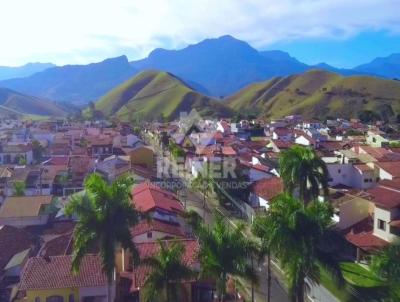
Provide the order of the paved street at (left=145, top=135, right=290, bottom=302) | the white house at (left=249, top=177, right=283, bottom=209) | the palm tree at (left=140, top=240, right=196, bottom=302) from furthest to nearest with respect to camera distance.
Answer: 1. the white house at (left=249, top=177, right=283, bottom=209)
2. the paved street at (left=145, top=135, right=290, bottom=302)
3. the palm tree at (left=140, top=240, right=196, bottom=302)

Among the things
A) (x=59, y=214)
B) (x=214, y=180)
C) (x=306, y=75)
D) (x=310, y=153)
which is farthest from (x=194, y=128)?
(x=306, y=75)

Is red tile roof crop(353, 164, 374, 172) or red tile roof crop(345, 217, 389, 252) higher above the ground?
red tile roof crop(353, 164, 374, 172)

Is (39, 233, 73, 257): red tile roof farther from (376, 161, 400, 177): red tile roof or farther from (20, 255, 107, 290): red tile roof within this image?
(376, 161, 400, 177): red tile roof

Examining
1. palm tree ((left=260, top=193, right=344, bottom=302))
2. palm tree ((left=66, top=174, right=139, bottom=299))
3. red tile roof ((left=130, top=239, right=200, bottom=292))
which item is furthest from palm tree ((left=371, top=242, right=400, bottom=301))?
palm tree ((left=66, top=174, right=139, bottom=299))

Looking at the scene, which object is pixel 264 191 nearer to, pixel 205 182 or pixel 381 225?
pixel 205 182

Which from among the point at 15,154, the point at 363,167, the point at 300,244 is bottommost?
the point at 15,154

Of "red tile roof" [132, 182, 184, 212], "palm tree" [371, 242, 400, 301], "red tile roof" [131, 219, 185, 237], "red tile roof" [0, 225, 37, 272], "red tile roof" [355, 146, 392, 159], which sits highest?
"palm tree" [371, 242, 400, 301]

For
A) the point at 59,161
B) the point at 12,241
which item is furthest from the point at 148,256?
the point at 59,161
